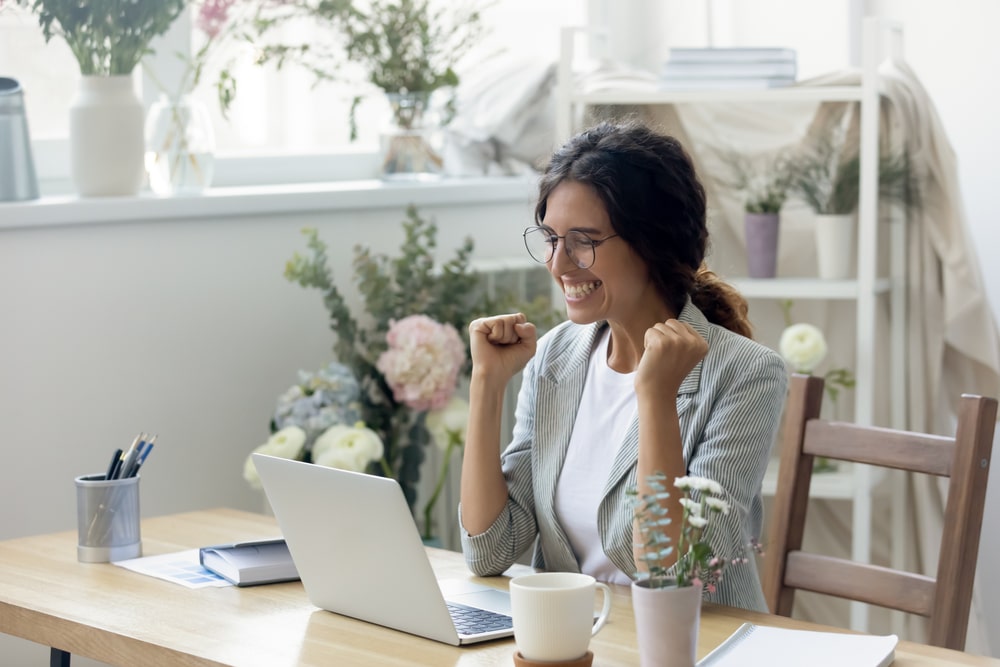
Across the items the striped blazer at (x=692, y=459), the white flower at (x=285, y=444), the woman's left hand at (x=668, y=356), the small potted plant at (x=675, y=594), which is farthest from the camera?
the white flower at (x=285, y=444)

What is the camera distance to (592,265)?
1835mm

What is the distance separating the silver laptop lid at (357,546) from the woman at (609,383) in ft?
0.87

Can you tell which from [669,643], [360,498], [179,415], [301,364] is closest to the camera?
[669,643]

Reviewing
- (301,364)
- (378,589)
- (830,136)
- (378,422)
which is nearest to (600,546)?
(378,589)

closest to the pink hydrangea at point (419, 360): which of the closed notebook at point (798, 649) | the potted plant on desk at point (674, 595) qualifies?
the closed notebook at point (798, 649)

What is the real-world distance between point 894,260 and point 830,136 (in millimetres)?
295

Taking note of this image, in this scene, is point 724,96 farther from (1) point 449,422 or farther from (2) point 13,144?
(2) point 13,144

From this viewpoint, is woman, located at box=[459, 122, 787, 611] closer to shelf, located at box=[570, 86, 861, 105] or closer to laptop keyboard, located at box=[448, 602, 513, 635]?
laptop keyboard, located at box=[448, 602, 513, 635]

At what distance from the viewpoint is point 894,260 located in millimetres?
2930

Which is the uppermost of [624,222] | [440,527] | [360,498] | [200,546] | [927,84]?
[927,84]

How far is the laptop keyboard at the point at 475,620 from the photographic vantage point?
5.03 ft

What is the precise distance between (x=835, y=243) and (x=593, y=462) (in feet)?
4.00

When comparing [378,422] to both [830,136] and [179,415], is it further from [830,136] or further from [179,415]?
[830,136]

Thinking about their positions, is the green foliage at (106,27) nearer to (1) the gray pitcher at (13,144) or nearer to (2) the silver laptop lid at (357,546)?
(1) the gray pitcher at (13,144)
